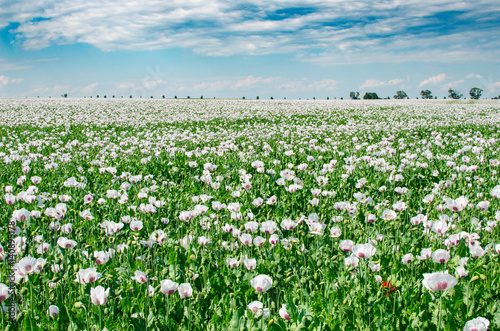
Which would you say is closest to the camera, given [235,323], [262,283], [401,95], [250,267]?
[235,323]

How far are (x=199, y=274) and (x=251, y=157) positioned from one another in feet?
15.5

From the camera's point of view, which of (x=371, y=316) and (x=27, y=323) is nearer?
(x=27, y=323)

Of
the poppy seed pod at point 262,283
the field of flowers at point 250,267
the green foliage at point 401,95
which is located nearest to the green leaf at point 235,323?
the field of flowers at point 250,267

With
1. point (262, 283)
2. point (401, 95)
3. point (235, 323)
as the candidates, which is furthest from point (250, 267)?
point (401, 95)

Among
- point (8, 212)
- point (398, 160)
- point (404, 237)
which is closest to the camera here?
point (404, 237)

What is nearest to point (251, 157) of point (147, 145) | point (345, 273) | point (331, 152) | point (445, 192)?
point (331, 152)

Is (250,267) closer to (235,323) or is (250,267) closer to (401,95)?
(235,323)

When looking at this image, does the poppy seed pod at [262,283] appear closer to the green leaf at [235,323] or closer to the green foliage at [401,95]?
the green leaf at [235,323]

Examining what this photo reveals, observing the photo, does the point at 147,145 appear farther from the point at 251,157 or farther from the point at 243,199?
the point at 243,199

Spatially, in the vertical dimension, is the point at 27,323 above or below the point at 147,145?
below

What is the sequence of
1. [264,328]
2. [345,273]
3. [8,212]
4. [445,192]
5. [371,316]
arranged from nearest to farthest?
[264,328] → [371,316] → [345,273] → [8,212] → [445,192]

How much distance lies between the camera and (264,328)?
205 centimetres

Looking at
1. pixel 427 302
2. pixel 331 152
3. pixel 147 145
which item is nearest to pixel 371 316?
pixel 427 302

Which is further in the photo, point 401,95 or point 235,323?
point 401,95
